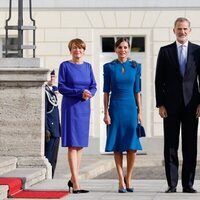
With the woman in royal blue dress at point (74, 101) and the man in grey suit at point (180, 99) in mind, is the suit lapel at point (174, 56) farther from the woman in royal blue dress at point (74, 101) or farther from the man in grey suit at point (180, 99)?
the woman in royal blue dress at point (74, 101)

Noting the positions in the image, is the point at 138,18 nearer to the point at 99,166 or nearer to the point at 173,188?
the point at 99,166

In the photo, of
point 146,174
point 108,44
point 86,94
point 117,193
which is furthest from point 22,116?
point 108,44

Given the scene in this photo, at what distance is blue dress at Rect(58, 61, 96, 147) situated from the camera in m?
10.8

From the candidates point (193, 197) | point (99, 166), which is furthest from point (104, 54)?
point (193, 197)

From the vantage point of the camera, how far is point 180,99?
1036 centimetres

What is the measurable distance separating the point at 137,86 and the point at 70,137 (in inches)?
38.0

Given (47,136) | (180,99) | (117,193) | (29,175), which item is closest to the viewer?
(180,99)

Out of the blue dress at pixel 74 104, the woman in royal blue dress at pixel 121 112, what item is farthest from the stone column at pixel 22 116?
the woman in royal blue dress at pixel 121 112

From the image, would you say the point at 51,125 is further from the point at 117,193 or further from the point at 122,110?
the point at 117,193

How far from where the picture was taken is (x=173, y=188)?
10.4 meters

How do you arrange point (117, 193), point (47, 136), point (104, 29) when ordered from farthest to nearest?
point (104, 29), point (47, 136), point (117, 193)

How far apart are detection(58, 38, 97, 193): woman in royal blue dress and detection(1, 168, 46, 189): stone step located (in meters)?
0.71

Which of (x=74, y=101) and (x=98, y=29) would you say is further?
(x=98, y=29)

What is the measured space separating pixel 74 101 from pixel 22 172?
1479mm
